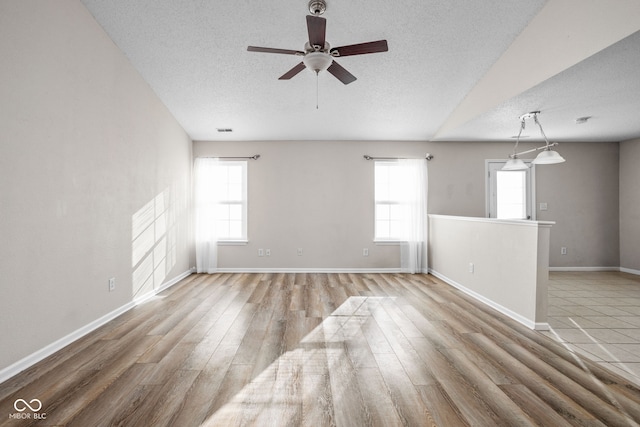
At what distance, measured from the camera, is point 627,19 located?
2.13m

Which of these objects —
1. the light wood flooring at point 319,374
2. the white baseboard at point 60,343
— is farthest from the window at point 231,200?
the light wood flooring at point 319,374

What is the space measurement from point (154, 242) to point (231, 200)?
5.65 ft

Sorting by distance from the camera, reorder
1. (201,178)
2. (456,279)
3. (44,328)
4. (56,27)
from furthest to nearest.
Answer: (201,178)
(456,279)
(56,27)
(44,328)

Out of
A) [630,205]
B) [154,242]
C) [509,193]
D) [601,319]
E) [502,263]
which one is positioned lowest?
[601,319]

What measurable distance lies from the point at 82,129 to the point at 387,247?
470 centimetres

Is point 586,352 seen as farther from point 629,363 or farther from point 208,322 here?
point 208,322

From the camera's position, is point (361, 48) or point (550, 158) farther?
point (550, 158)

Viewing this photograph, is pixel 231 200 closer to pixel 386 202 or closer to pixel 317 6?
pixel 386 202

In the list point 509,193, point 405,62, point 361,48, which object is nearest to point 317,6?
point 361,48

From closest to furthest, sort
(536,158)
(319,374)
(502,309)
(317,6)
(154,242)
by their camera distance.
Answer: (319,374), (317,6), (502,309), (536,158), (154,242)

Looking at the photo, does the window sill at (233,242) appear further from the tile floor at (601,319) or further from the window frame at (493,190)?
the window frame at (493,190)

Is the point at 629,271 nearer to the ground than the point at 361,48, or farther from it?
nearer to the ground

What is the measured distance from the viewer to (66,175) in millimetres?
2533

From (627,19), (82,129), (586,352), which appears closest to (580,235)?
(586,352)
